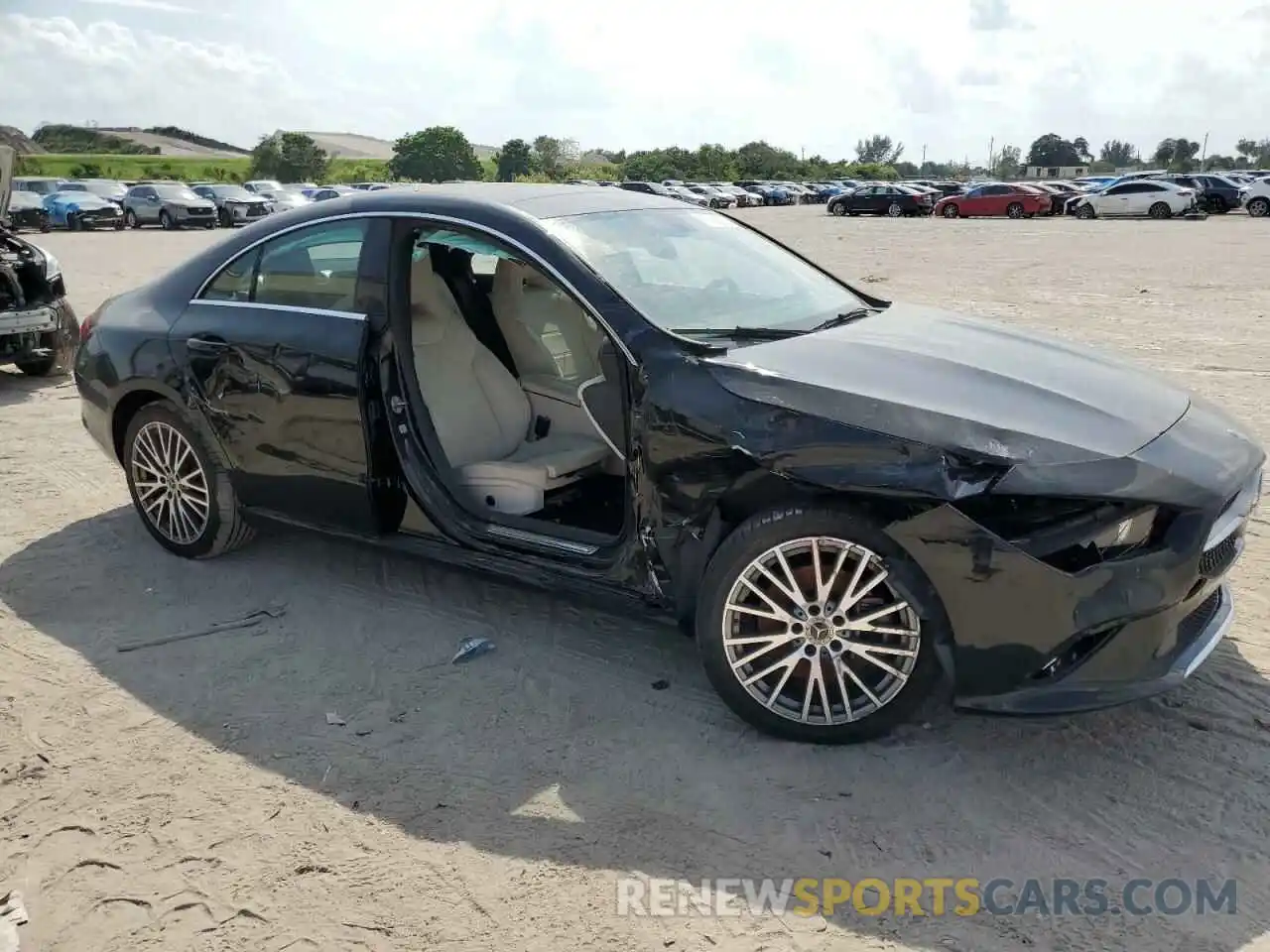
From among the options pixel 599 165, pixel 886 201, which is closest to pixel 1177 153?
pixel 599 165

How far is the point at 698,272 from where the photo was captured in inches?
163

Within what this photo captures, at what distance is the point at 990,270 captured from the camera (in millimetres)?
17656

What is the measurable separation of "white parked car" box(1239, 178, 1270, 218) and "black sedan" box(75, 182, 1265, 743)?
37388 mm

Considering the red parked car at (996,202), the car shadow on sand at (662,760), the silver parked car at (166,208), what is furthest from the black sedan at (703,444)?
the red parked car at (996,202)

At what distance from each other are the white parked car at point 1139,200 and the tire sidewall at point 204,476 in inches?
1459

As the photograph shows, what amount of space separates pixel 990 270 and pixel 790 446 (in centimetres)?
1589

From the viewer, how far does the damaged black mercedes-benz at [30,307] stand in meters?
8.45

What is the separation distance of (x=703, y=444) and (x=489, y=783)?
1.23m

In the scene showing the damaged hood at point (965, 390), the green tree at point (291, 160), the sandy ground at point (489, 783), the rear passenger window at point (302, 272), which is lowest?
the sandy ground at point (489, 783)

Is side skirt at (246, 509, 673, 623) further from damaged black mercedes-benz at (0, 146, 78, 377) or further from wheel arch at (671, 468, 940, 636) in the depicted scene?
damaged black mercedes-benz at (0, 146, 78, 377)

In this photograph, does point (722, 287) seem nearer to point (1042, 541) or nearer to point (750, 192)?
point (1042, 541)

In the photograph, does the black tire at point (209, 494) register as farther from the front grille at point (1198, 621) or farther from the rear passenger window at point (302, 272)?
the front grille at point (1198, 621)

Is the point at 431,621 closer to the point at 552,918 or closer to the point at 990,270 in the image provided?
the point at 552,918

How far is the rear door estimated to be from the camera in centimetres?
416
